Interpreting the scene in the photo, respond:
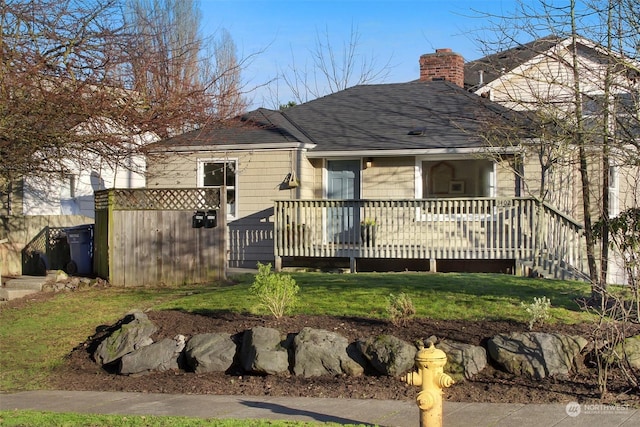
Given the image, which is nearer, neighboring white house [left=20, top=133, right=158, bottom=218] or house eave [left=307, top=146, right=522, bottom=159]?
house eave [left=307, top=146, right=522, bottom=159]

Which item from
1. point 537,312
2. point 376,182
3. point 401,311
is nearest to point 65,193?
point 376,182

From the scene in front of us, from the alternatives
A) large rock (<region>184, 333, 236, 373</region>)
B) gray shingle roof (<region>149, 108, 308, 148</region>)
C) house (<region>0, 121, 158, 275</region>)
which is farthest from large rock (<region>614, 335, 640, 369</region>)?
gray shingle roof (<region>149, 108, 308, 148</region>)

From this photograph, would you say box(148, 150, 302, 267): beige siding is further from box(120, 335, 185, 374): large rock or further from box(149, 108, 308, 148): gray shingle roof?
box(120, 335, 185, 374): large rock

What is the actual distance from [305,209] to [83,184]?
7.84 meters

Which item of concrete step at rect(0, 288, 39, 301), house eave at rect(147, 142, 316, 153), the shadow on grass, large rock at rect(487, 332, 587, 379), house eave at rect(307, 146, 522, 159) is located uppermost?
house eave at rect(147, 142, 316, 153)

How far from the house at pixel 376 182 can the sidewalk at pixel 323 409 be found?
781cm

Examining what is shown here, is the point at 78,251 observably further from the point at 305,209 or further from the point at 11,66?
the point at 11,66

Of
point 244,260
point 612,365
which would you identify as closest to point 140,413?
point 612,365

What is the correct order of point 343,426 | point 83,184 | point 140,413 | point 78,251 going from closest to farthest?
1. point 343,426
2. point 140,413
3. point 78,251
4. point 83,184

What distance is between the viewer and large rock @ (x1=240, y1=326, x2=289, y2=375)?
9.27m

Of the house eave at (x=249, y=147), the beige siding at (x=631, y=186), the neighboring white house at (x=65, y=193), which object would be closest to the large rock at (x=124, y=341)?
the beige siding at (x=631, y=186)

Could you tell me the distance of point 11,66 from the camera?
38.1 ft

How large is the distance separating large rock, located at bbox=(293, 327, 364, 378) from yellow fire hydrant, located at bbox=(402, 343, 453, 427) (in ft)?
8.68

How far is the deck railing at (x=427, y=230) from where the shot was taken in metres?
15.9
